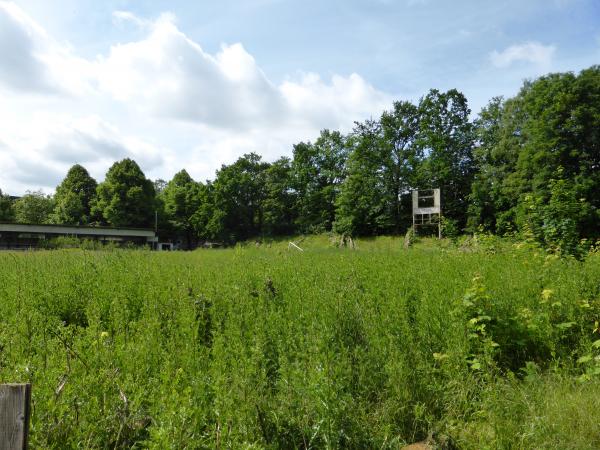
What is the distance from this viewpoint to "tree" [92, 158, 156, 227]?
50281mm

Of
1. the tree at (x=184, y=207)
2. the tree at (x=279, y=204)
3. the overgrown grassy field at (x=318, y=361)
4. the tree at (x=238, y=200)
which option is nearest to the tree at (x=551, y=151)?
the overgrown grassy field at (x=318, y=361)

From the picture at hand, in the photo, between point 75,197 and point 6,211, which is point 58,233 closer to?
point 75,197

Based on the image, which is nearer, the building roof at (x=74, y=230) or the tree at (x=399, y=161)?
the tree at (x=399, y=161)

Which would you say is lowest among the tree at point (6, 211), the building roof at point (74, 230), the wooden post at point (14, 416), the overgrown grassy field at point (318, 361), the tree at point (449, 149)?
the overgrown grassy field at point (318, 361)

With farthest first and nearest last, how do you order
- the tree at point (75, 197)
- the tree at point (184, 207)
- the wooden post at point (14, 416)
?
1. the tree at point (184, 207)
2. the tree at point (75, 197)
3. the wooden post at point (14, 416)

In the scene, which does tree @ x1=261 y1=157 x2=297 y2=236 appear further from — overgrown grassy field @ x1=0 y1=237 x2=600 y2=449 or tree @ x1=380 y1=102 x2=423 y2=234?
overgrown grassy field @ x1=0 y1=237 x2=600 y2=449

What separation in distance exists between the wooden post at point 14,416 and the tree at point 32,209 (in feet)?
197

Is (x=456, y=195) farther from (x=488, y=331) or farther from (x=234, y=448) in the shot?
(x=234, y=448)

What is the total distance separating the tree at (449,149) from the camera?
3606cm

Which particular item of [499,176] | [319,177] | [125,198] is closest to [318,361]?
[499,176]

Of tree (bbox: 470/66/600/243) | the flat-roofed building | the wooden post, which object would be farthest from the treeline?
the wooden post

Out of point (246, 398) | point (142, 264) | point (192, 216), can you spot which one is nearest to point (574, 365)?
point (246, 398)

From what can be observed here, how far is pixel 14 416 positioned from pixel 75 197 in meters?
59.6

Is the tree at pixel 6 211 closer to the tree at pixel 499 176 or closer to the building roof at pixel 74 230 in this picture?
the building roof at pixel 74 230
